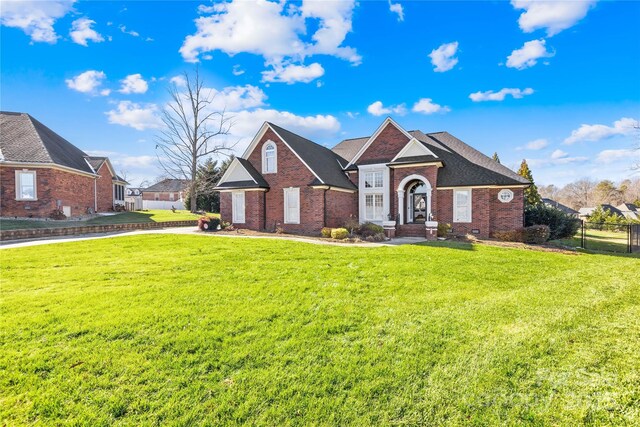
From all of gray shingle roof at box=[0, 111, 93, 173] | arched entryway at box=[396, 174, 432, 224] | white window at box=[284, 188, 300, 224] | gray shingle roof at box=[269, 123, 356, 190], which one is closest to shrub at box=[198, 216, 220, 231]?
white window at box=[284, 188, 300, 224]

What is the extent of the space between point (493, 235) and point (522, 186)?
3190 millimetres

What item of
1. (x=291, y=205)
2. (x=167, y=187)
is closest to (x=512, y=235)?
(x=291, y=205)

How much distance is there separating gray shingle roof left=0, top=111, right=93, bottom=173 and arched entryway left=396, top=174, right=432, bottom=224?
2464 centimetres

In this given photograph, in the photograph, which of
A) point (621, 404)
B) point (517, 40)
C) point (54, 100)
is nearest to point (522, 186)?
point (517, 40)

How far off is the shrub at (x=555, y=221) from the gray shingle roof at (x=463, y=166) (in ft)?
9.10

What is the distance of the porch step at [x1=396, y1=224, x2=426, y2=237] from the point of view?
1862 cm

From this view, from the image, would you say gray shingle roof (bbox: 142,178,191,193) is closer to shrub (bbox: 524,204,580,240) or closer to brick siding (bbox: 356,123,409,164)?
brick siding (bbox: 356,123,409,164)

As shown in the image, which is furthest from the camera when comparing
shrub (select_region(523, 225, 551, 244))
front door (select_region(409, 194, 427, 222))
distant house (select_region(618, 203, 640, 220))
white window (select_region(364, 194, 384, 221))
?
distant house (select_region(618, 203, 640, 220))

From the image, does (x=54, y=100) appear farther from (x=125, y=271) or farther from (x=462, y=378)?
(x=462, y=378)

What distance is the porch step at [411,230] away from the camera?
18625 mm

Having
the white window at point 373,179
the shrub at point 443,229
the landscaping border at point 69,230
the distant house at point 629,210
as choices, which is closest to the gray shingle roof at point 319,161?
the white window at point 373,179

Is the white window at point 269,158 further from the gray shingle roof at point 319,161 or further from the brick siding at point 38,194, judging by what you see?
the brick siding at point 38,194

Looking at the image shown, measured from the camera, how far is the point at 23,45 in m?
13.1

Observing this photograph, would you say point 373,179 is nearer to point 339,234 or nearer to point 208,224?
point 339,234
